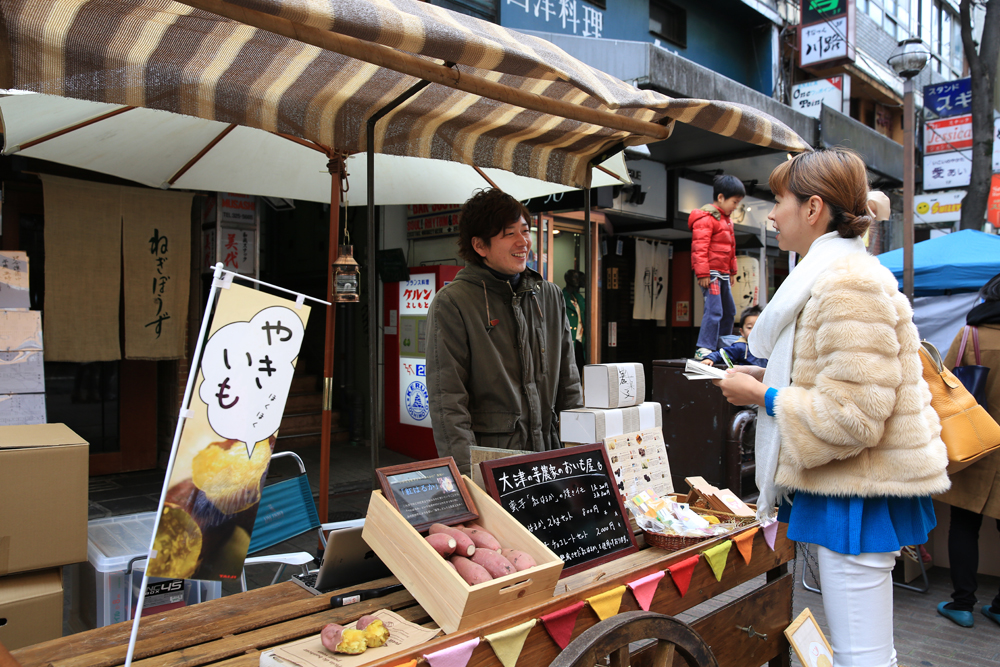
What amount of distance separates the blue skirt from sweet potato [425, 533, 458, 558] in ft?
3.69

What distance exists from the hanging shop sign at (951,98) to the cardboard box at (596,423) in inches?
517

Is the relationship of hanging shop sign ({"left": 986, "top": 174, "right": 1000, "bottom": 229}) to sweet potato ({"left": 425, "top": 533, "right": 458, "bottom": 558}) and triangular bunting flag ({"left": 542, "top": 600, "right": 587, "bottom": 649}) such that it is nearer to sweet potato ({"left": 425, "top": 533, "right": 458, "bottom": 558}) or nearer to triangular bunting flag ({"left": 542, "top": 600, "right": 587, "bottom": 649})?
triangular bunting flag ({"left": 542, "top": 600, "right": 587, "bottom": 649})

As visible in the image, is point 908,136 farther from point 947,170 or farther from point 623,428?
point 947,170

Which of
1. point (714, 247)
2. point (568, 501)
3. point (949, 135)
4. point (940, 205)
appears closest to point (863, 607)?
point (568, 501)

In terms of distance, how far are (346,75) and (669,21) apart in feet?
36.8

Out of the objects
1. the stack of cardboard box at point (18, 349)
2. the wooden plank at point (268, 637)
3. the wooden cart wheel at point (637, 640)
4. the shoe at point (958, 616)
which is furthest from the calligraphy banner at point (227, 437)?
the shoe at point (958, 616)

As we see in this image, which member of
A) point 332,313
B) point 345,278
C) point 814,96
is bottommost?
point 332,313

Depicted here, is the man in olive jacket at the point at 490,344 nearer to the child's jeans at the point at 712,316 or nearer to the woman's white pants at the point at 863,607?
the woman's white pants at the point at 863,607

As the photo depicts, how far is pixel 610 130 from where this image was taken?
344 cm

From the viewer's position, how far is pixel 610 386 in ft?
10.1

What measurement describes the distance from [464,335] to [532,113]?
44.5 inches

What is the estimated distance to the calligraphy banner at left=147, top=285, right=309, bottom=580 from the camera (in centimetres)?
157

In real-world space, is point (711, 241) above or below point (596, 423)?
above

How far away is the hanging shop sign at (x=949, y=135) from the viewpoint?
12.4m
